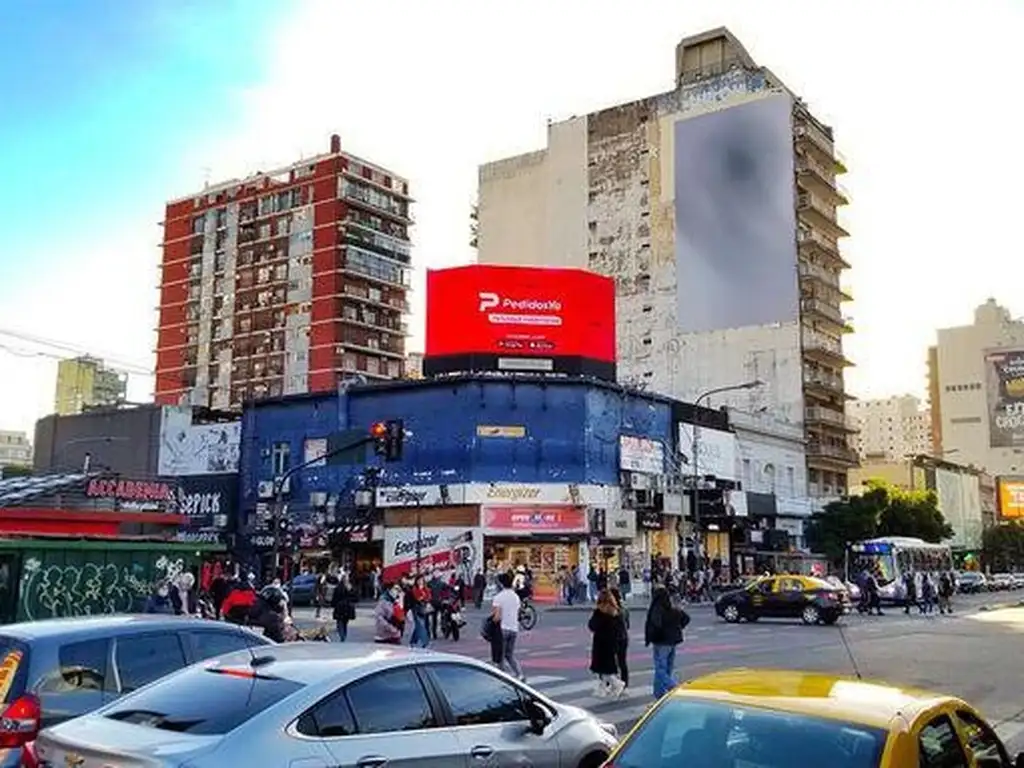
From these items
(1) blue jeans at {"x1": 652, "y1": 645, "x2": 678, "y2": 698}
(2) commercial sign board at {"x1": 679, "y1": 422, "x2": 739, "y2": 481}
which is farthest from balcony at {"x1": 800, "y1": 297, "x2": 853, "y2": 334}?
(1) blue jeans at {"x1": 652, "y1": 645, "x2": 678, "y2": 698}

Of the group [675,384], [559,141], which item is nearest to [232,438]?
[675,384]

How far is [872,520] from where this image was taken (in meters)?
65.0

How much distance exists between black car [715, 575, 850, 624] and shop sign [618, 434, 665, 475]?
679 inches

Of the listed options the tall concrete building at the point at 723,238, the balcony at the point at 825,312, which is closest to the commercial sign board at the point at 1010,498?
the tall concrete building at the point at 723,238

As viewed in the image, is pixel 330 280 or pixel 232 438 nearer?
pixel 232 438

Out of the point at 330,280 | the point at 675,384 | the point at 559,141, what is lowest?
the point at 675,384

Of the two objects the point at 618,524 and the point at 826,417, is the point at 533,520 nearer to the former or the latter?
the point at 618,524

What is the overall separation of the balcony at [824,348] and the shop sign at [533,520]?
31.2 meters

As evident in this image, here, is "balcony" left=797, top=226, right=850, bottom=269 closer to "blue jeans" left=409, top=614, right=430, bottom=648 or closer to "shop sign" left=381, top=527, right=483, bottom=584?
"shop sign" left=381, top=527, right=483, bottom=584

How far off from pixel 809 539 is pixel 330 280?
50.7m

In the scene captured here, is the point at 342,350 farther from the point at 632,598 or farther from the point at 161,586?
the point at 161,586

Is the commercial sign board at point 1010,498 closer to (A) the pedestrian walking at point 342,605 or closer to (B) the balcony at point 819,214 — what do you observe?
(B) the balcony at point 819,214

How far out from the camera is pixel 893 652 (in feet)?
72.9

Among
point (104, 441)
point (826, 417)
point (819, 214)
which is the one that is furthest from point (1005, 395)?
point (104, 441)
